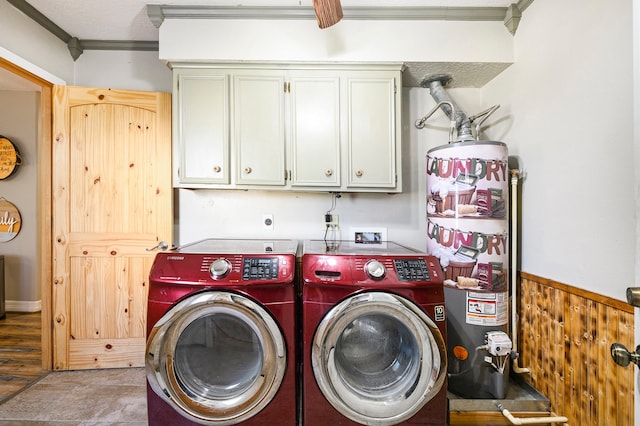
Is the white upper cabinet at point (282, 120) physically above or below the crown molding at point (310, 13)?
below

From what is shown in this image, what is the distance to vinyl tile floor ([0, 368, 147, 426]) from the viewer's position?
154cm

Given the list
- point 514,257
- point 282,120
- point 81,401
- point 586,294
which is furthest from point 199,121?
point 586,294

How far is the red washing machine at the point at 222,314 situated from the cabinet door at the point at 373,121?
92 cm

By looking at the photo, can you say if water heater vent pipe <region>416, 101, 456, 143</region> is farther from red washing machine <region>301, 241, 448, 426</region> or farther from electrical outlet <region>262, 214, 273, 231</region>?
electrical outlet <region>262, 214, 273, 231</region>

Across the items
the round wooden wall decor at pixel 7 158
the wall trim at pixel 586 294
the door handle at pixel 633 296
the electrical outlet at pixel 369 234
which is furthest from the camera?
the round wooden wall decor at pixel 7 158

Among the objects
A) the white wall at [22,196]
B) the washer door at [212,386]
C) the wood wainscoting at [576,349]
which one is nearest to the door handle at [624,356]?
the wood wainscoting at [576,349]

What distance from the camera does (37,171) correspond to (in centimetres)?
312

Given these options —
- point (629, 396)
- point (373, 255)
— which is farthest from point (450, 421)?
point (373, 255)

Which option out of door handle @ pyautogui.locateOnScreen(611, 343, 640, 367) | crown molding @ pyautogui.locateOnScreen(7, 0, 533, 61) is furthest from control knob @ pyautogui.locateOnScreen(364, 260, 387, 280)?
crown molding @ pyautogui.locateOnScreen(7, 0, 533, 61)

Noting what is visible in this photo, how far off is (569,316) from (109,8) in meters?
3.29

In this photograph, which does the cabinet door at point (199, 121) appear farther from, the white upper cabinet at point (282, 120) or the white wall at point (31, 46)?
the white wall at point (31, 46)

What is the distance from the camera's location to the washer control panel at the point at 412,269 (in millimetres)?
1336

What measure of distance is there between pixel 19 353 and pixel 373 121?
3336mm

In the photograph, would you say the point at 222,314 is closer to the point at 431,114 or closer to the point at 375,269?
the point at 375,269
